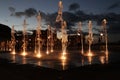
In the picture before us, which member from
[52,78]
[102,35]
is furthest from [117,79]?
[102,35]

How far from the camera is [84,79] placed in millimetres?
13438

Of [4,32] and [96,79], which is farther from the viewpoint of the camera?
[4,32]

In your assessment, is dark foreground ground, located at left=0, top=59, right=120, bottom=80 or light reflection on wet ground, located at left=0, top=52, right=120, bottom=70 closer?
dark foreground ground, located at left=0, top=59, right=120, bottom=80

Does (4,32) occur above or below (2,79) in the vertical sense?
above

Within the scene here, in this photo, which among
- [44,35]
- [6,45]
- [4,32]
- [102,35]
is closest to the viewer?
[102,35]

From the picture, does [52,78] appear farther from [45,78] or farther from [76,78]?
[76,78]

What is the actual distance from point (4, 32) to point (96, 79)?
96.5 m

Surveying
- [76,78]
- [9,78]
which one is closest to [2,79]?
[9,78]

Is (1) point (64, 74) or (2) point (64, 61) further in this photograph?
(2) point (64, 61)

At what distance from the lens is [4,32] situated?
349ft

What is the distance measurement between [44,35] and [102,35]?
88.6 m

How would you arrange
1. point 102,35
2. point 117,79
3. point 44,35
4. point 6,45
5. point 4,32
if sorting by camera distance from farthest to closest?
point 44,35 < point 6,45 < point 4,32 < point 102,35 < point 117,79

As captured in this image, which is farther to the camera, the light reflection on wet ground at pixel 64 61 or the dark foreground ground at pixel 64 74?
the light reflection on wet ground at pixel 64 61

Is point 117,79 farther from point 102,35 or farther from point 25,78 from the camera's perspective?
point 102,35
